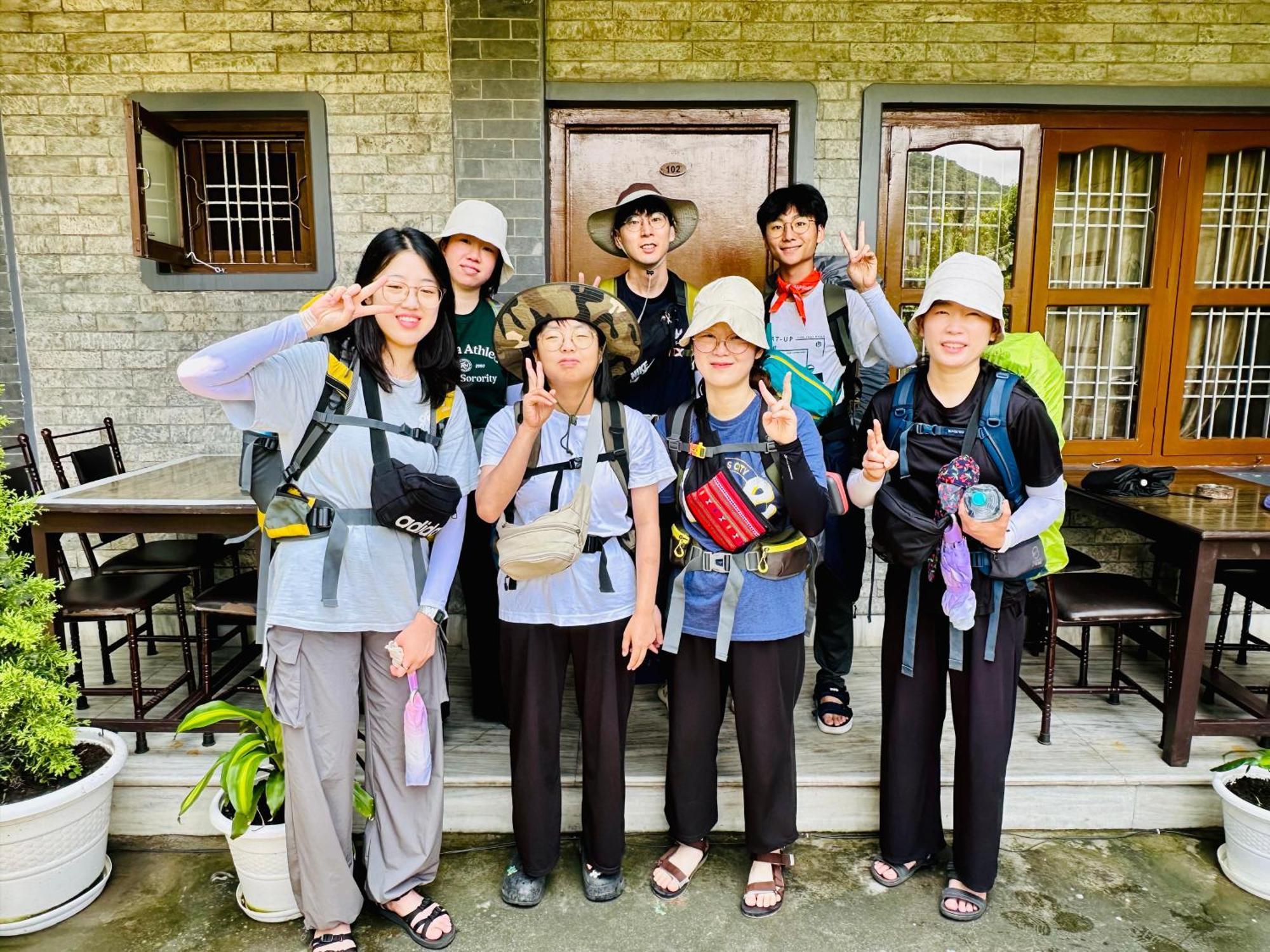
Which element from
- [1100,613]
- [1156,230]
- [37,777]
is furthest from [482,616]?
[1156,230]

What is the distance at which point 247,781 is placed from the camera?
239 centimetres

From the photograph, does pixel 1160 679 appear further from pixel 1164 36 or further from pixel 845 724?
pixel 1164 36

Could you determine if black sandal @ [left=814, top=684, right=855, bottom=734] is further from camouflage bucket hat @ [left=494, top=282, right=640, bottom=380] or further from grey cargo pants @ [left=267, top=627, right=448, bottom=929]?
camouflage bucket hat @ [left=494, top=282, right=640, bottom=380]

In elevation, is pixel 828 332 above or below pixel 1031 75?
below

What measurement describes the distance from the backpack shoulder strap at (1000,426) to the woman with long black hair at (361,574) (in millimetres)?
1485

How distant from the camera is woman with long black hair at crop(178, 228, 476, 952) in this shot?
6.91 feet

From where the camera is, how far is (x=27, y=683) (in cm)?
245

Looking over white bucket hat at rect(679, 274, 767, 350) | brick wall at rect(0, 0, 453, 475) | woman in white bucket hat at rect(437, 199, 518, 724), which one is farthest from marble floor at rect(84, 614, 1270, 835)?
brick wall at rect(0, 0, 453, 475)

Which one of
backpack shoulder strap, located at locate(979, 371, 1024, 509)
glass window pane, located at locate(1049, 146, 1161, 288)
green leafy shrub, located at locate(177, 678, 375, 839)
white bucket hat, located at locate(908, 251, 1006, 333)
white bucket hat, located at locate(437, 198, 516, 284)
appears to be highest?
glass window pane, located at locate(1049, 146, 1161, 288)

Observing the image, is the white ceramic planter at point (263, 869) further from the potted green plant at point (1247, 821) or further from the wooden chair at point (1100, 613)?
the potted green plant at point (1247, 821)

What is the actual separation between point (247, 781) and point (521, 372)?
4.77 feet

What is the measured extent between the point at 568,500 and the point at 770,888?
1401mm

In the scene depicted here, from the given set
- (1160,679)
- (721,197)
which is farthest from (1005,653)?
(721,197)

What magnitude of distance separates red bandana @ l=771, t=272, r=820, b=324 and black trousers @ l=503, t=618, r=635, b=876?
135 centimetres
